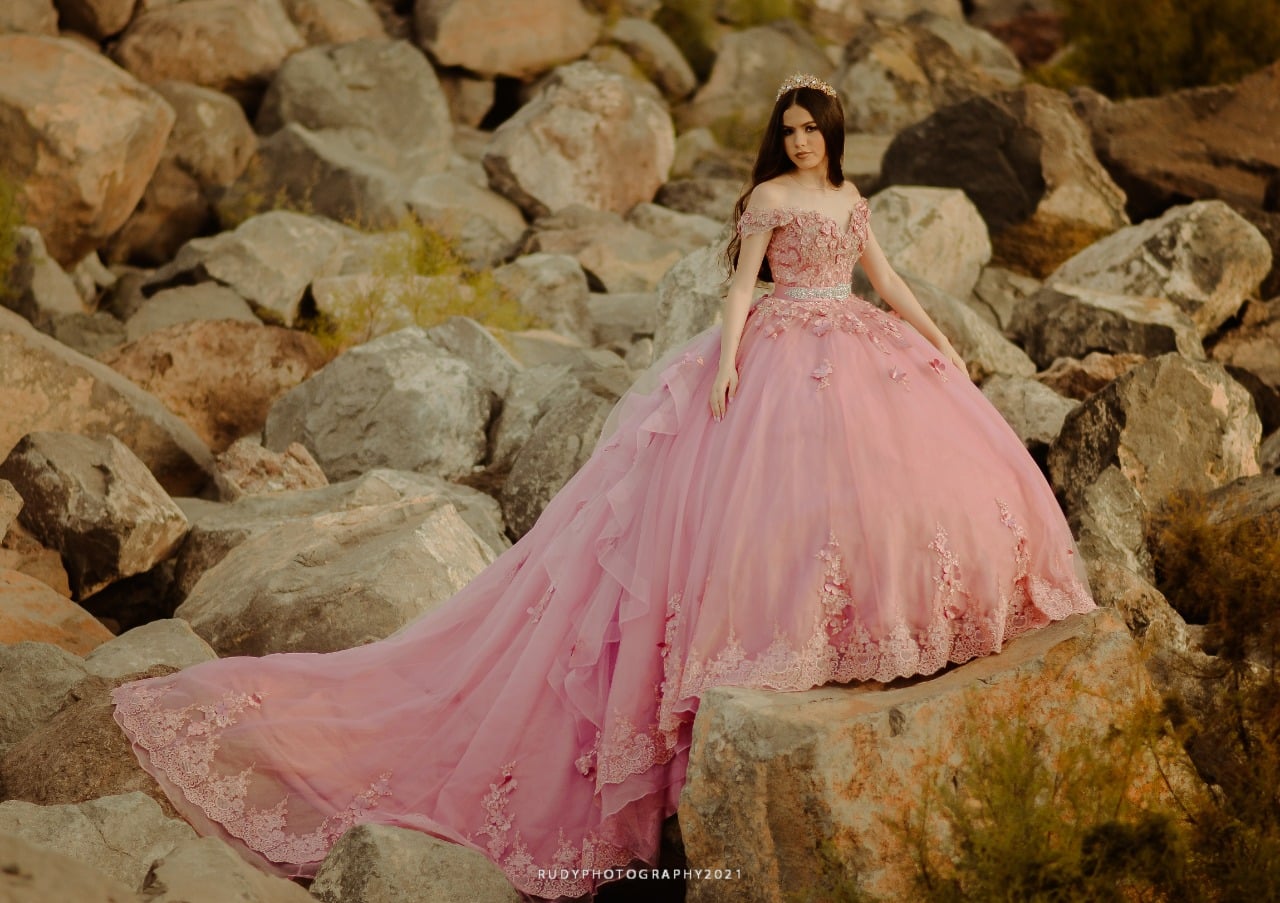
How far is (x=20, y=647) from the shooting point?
5.50 metres

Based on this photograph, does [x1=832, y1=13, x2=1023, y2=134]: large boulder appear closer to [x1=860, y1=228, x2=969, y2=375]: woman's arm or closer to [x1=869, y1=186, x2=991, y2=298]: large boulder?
[x1=869, y1=186, x2=991, y2=298]: large boulder

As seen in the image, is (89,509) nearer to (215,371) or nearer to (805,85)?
(215,371)

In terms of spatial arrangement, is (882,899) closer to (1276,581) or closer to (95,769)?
(1276,581)

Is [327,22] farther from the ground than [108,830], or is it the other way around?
[108,830]

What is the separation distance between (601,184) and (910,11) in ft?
35.0

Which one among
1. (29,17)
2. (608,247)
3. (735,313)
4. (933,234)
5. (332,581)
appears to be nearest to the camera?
(735,313)

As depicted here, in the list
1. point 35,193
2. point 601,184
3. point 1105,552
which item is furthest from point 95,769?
point 601,184

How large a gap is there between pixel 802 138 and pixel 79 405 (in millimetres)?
4770

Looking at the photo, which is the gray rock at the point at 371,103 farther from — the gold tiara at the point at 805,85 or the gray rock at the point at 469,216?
the gold tiara at the point at 805,85

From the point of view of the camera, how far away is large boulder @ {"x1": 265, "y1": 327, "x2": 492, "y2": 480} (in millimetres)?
8766

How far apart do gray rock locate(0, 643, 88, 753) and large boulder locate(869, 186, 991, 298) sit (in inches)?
252

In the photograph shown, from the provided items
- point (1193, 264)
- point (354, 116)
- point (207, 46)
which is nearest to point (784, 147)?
point (1193, 264)

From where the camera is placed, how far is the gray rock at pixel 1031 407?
7.68 metres

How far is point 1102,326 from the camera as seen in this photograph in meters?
9.22
